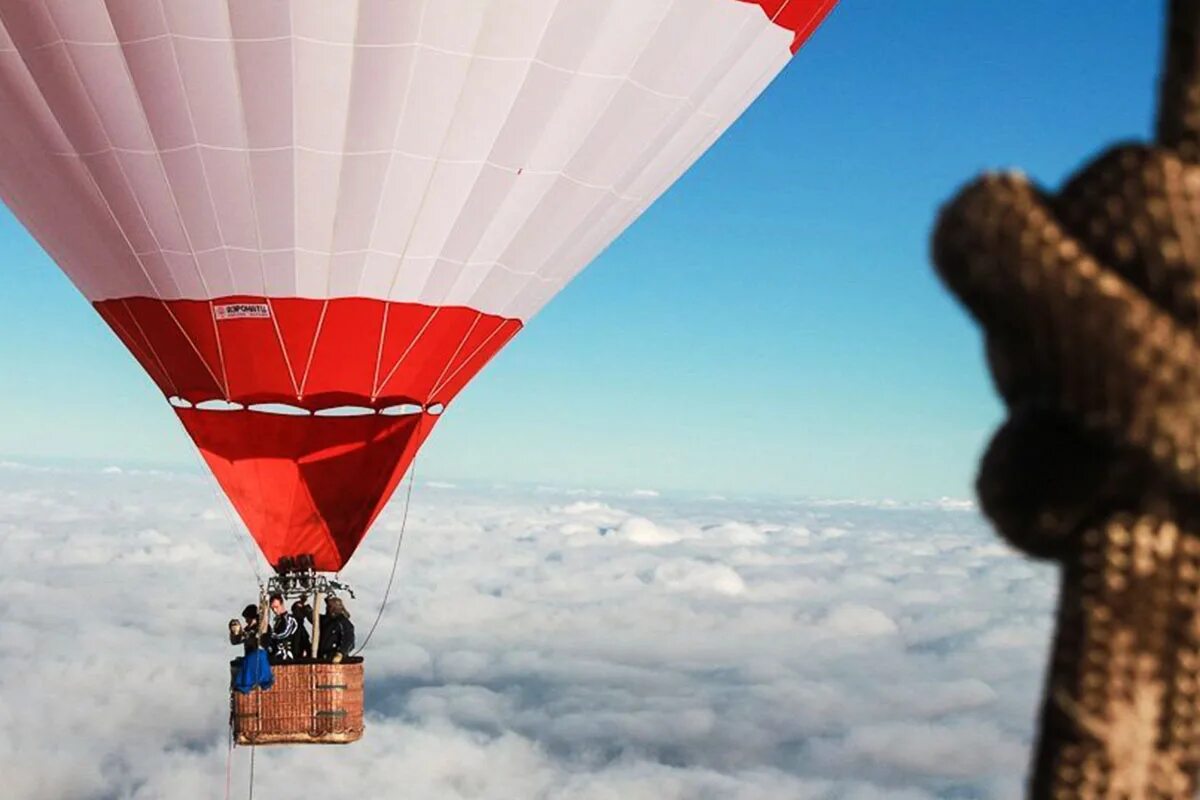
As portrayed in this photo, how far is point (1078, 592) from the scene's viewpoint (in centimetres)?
166

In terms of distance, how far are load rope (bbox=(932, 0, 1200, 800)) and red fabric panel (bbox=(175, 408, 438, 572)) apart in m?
12.2

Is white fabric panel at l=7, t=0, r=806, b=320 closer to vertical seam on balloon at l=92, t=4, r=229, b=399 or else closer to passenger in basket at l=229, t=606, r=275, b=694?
vertical seam on balloon at l=92, t=4, r=229, b=399

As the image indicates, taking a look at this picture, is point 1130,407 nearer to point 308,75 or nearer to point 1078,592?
point 1078,592

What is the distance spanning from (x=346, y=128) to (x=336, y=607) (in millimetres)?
4520

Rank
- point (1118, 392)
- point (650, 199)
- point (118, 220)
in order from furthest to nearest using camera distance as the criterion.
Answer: point (650, 199) < point (118, 220) < point (1118, 392)

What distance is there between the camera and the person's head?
13.5 m

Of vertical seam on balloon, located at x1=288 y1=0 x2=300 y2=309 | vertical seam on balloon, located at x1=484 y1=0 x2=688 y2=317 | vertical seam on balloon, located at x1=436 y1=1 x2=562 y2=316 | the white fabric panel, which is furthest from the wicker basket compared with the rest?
vertical seam on balloon, located at x1=484 y1=0 x2=688 y2=317

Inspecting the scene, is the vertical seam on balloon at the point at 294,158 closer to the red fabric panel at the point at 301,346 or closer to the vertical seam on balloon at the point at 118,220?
the red fabric panel at the point at 301,346

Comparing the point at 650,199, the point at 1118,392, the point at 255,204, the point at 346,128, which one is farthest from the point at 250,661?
the point at 1118,392

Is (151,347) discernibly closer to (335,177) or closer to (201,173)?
(201,173)

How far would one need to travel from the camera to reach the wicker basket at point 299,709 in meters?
12.8

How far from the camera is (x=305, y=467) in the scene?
13680 millimetres

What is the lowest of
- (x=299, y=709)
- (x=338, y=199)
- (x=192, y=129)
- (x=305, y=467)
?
(x=299, y=709)

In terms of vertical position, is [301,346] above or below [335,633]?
above
